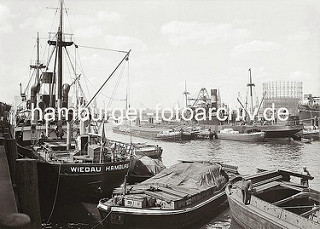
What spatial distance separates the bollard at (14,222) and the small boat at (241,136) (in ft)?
217

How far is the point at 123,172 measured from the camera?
20.5 m

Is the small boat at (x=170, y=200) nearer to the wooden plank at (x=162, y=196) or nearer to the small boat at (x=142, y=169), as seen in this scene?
the wooden plank at (x=162, y=196)

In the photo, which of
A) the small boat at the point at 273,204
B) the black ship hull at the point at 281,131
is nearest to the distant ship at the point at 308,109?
the black ship hull at the point at 281,131

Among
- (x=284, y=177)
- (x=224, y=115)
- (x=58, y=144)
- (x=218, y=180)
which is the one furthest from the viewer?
(x=224, y=115)

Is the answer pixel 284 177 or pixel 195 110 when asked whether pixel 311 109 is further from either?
pixel 284 177

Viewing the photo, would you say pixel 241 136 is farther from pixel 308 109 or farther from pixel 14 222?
pixel 14 222

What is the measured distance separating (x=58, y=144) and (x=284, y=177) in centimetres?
1664

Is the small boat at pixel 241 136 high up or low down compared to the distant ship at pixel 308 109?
down

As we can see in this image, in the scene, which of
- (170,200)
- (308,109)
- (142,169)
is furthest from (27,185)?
(308,109)

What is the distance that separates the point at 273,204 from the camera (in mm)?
14648

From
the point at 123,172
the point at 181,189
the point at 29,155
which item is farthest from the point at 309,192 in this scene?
the point at 29,155

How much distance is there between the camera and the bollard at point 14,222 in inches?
133

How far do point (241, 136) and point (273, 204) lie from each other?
5534 centimetres

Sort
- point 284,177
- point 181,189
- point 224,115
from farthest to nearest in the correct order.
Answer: point 224,115
point 284,177
point 181,189
